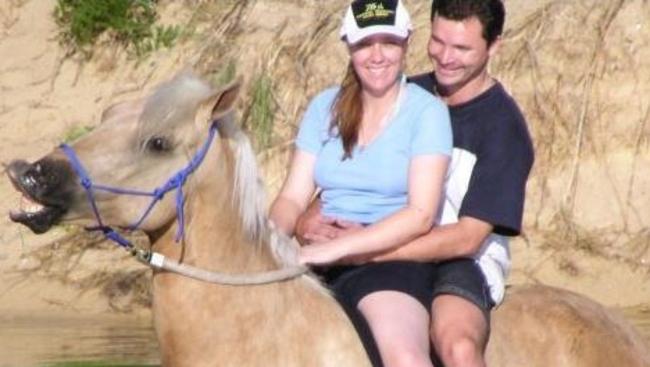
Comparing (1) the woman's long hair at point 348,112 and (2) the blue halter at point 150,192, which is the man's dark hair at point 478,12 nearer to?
(1) the woman's long hair at point 348,112

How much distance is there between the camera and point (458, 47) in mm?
8117

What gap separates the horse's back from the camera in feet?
26.5

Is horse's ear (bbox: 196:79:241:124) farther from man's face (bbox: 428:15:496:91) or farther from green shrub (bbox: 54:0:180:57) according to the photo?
green shrub (bbox: 54:0:180:57)

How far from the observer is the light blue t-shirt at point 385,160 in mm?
7730

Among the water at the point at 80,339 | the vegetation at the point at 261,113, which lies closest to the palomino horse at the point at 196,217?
the water at the point at 80,339

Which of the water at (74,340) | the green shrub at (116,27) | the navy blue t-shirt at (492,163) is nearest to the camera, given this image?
the navy blue t-shirt at (492,163)

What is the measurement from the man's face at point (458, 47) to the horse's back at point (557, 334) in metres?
0.88

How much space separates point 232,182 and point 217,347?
0.57m

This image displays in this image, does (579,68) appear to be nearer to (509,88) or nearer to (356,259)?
(509,88)

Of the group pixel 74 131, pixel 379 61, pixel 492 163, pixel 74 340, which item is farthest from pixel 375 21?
pixel 74 131

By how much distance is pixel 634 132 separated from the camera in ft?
52.2

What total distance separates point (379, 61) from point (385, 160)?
1.18ft

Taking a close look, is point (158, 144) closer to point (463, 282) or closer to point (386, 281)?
point (386, 281)

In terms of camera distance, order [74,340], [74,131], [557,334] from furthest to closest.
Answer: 1. [74,131]
2. [74,340]
3. [557,334]
